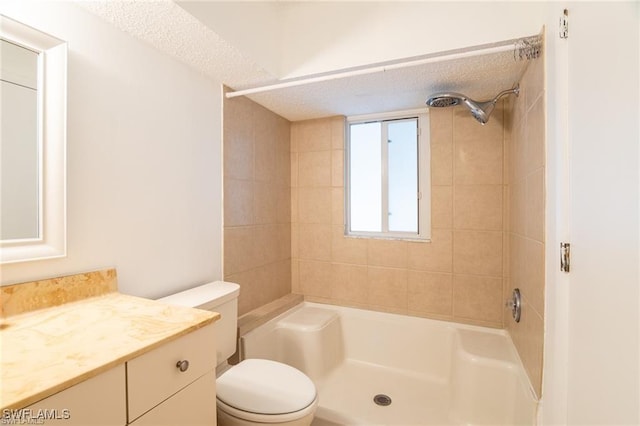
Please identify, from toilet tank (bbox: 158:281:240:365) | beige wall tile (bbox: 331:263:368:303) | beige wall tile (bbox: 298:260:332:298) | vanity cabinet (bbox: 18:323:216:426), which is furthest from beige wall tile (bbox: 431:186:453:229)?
vanity cabinet (bbox: 18:323:216:426)

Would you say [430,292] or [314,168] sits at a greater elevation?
[314,168]

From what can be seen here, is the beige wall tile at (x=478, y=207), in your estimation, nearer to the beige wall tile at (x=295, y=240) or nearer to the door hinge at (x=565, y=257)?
the door hinge at (x=565, y=257)

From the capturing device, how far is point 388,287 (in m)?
2.27

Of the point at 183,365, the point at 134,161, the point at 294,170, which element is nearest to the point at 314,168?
the point at 294,170

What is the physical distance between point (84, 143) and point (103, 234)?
0.36 metres

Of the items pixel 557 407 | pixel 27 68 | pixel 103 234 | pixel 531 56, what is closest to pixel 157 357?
pixel 103 234

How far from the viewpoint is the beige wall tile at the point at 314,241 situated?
8.10 feet

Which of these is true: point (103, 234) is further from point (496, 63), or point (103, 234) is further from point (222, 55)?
point (496, 63)

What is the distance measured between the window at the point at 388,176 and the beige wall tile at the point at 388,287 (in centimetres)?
27

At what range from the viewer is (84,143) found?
3.85 feet

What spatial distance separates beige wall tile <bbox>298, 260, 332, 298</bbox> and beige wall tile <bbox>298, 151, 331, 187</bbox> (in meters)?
0.66

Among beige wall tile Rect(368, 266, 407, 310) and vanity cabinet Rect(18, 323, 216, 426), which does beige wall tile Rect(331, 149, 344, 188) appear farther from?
vanity cabinet Rect(18, 323, 216, 426)

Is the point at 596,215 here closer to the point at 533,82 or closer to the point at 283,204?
the point at 533,82

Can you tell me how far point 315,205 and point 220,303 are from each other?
1224mm
